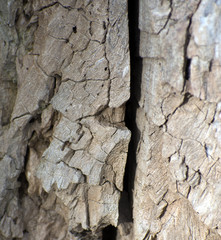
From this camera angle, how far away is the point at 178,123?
1.07 metres

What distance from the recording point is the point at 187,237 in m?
1.20

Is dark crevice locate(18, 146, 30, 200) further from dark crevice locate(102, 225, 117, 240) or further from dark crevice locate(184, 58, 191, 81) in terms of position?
dark crevice locate(184, 58, 191, 81)

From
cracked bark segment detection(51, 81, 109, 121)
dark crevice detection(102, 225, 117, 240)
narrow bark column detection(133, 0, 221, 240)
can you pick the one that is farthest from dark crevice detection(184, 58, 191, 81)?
dark crevice detection(102, 225, 117, 240)

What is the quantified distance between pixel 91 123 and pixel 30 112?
316 mm

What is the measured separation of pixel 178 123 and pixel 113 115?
29cm


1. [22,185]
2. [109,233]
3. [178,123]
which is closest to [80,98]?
[178,123]

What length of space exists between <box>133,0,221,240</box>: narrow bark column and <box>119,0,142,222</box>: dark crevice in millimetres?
41

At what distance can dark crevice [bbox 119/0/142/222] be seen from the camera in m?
1.12

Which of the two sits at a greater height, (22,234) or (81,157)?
(81,157)

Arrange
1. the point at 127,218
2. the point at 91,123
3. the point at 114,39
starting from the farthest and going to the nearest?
the point at 127,218, the point at 91,123, the point at 114,39

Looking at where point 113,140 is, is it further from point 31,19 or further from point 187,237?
point 31,19

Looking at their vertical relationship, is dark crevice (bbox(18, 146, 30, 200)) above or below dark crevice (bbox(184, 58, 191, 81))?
below

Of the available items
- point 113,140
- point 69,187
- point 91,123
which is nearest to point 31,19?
point 91,123

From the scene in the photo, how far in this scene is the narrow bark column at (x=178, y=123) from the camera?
93 cm
